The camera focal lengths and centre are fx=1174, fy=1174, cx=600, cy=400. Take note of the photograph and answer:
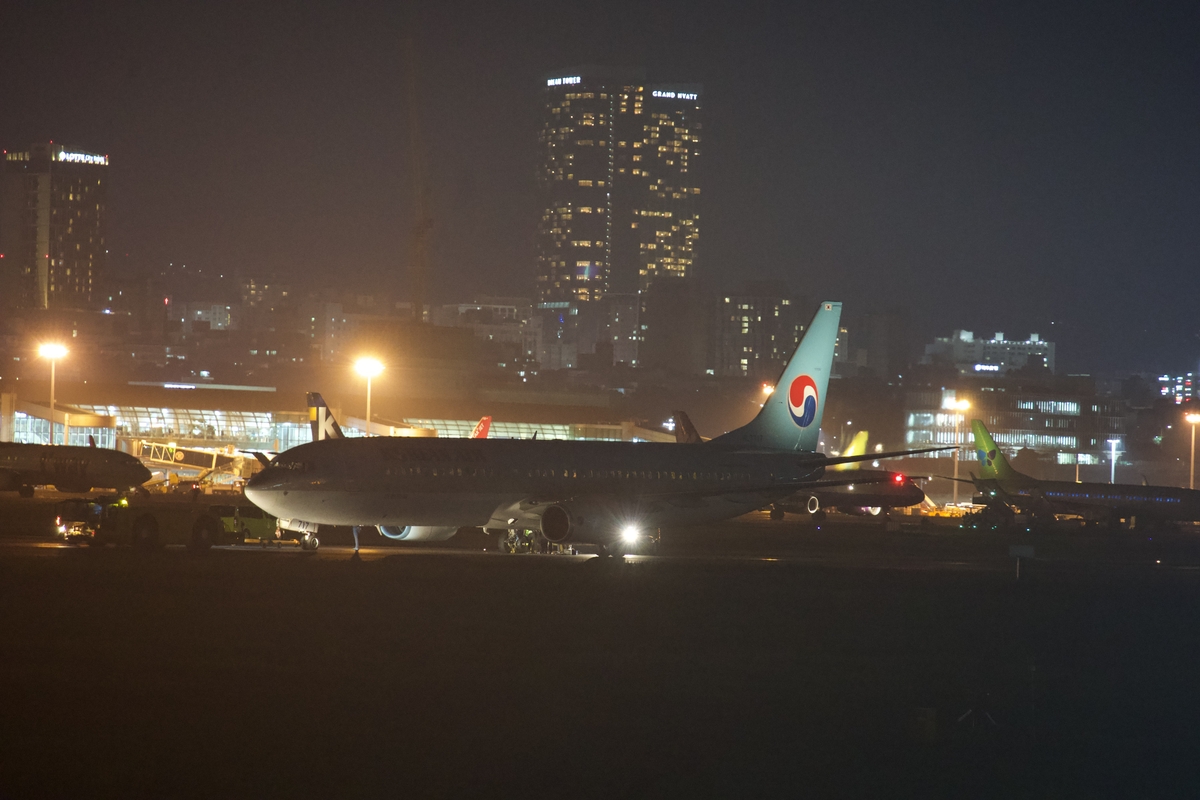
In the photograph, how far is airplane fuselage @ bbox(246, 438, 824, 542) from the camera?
124 ft

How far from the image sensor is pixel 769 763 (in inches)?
599

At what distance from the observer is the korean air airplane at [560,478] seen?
124 feet

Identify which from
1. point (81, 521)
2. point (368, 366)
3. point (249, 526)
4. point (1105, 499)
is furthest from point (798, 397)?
point (1105, 499)

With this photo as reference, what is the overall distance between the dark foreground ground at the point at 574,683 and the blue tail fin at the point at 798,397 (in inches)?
556

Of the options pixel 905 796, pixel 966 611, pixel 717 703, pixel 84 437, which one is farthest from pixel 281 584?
pixel 84 437

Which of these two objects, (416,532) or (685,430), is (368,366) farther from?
(416,532)

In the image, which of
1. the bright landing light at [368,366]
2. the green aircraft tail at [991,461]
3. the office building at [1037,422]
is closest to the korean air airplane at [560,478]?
the bright landing light at [368,366]

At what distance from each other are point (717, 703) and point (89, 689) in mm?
9621

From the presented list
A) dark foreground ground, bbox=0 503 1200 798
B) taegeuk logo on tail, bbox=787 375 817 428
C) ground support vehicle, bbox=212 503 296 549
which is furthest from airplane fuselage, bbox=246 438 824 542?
ground support vehicle, bbox=212 503 296 549

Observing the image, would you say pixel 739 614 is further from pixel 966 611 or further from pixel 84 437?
pixel 84 437

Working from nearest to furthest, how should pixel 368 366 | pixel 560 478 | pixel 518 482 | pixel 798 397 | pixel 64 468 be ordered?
pixel 518 482
pixel 560 478
pixel 798 397
pixel 368 366
pixel 64 468

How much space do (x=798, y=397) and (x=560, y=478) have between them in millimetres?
12044

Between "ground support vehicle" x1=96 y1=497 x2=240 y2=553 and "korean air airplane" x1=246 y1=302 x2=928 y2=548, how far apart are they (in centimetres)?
253

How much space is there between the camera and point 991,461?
259 ft
